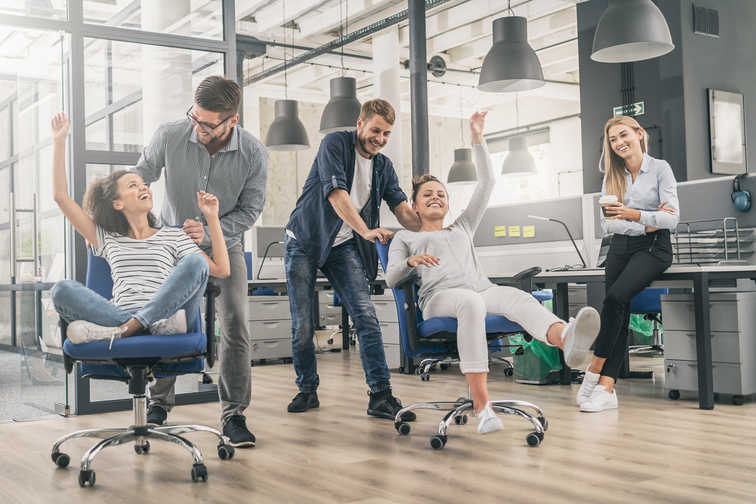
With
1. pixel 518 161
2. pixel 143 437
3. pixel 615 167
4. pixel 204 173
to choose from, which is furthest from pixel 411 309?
pixel 518 161

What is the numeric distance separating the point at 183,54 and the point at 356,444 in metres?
2.36

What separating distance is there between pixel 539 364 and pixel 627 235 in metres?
1.17

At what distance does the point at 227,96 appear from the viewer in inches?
104

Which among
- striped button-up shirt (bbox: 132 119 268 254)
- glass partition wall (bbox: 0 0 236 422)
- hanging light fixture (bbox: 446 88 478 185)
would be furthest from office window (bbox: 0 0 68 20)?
hanging light fixture (bbox: 446 88 478 185)

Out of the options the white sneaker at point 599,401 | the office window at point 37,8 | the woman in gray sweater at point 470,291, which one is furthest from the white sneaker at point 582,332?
the office window at point 37,8

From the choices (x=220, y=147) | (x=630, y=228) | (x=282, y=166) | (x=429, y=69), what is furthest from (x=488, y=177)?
(x=282, y=166)

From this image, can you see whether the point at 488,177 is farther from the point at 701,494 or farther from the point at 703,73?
the point at 703,73

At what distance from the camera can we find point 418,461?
2.49 meters

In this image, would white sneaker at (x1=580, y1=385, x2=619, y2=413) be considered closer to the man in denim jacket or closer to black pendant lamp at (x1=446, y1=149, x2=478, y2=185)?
the man in denim jacket

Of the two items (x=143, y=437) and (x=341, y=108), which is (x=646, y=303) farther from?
(x=341, y=108)

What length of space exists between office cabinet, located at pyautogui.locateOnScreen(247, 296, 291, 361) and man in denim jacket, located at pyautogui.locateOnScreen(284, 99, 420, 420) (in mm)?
2845

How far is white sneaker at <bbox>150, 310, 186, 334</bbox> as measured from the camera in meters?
2.45

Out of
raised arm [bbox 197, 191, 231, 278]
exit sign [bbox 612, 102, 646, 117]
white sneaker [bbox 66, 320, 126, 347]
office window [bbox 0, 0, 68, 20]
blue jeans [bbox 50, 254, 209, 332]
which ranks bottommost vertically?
white sneaker [bbox 66, 320, 126, 347]

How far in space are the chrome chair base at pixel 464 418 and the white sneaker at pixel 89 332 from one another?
3.68ft
